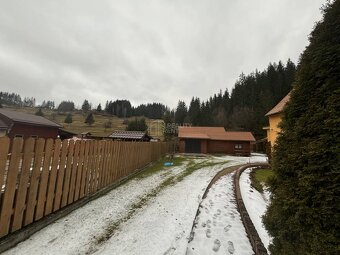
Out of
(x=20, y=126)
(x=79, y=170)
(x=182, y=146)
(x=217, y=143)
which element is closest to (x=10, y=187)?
(x=79, y=170)

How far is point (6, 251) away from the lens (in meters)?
3.30

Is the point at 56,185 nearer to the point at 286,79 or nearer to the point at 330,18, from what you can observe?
the point at 330,18

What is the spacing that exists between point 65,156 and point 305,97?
16.6 ft

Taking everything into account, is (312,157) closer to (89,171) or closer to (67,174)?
(67,174)

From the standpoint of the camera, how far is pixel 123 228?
4246 millimetres

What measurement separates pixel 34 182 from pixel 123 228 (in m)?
2.02

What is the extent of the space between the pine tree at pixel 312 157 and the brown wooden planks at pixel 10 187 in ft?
13.8

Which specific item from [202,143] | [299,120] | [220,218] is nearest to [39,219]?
[220,218]

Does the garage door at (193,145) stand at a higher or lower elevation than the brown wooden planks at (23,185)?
higher

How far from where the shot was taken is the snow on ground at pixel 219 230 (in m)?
3.52

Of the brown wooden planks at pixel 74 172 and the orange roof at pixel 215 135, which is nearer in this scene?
the brown wooden planks at pixel 74 172

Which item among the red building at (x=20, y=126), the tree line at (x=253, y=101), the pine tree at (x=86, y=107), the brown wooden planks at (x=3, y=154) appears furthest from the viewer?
the pine tree at (x=86, y=107)

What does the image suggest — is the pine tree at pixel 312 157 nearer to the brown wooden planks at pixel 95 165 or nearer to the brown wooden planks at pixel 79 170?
the brown wooden planks at pixel 79 170

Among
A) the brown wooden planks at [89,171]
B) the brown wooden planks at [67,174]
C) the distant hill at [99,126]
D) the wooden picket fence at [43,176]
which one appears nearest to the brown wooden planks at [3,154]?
the wooden picket fence at [43,176]
